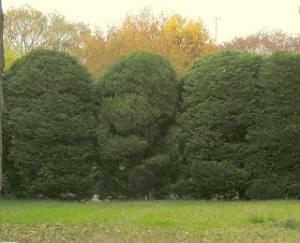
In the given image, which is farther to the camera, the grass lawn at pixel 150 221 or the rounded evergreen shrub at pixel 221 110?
the rounded evergreen shrub at pixel 221 110

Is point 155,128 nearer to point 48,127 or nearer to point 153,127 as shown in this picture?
point 153,127

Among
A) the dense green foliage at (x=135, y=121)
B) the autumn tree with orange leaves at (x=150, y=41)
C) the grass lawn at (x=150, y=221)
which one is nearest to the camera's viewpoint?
the grass lawn at (x=150, y=221)

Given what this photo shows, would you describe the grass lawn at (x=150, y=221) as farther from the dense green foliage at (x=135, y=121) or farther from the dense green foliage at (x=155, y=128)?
the dense green foliage at (x=135, y=121)

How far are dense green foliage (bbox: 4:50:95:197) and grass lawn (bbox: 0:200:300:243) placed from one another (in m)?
1.08

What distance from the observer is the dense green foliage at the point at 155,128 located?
18484 mm

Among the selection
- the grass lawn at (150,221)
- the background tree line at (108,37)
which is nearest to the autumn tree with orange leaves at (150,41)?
the background tree line at (108,37)

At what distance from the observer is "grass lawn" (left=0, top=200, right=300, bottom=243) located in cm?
1090

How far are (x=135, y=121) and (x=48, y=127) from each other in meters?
2.45

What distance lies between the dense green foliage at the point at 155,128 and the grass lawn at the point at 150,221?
51.1 inches

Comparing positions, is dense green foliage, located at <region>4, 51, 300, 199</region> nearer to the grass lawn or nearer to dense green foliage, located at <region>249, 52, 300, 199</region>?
dense green foliage, located at <region>249, 52, 300, 199</region>

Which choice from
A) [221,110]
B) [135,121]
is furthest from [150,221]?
[221,110]

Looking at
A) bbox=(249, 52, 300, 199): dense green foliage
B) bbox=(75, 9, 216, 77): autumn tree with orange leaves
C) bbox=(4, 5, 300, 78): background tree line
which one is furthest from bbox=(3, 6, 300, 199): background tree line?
bbox=(75, 9, 216, 77): autumn tree with orange leaves

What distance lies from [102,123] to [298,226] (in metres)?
8.33

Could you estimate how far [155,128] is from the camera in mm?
19422
